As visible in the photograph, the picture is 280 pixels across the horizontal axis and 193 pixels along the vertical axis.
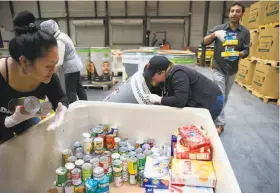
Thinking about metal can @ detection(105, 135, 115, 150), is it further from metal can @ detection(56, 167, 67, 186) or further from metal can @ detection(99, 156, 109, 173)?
metal can @ detection(56, 167, 67, 186)

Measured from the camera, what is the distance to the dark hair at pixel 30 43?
29.6 inches

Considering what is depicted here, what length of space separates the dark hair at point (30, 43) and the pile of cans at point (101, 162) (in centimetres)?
55

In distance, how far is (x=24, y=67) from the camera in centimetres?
82

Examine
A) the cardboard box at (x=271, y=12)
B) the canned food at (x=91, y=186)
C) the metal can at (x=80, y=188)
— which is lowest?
the metal can at (x=80, y=188)

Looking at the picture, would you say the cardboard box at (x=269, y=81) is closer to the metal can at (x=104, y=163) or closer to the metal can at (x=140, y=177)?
the metal can at (x=140, y=177)

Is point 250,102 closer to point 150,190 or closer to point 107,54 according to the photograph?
point 107,54

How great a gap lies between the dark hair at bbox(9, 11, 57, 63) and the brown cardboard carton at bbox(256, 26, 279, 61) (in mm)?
3331

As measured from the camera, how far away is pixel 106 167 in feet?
3.59

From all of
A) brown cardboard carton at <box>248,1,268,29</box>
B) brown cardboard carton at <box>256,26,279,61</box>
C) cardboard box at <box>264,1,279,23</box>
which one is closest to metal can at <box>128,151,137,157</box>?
brown cardboard carton at <box>256,26,279,61</box>

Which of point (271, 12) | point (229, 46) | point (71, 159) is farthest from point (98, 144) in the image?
point (271, 12)

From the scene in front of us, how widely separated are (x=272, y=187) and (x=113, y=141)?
1090 mm

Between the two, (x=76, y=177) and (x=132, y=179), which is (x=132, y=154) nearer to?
(x=132, y=179)

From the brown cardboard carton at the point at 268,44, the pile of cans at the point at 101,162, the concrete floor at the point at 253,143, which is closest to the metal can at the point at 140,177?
the pile of cans at the point at 101,162

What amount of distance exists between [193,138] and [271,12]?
3223 millimetres
